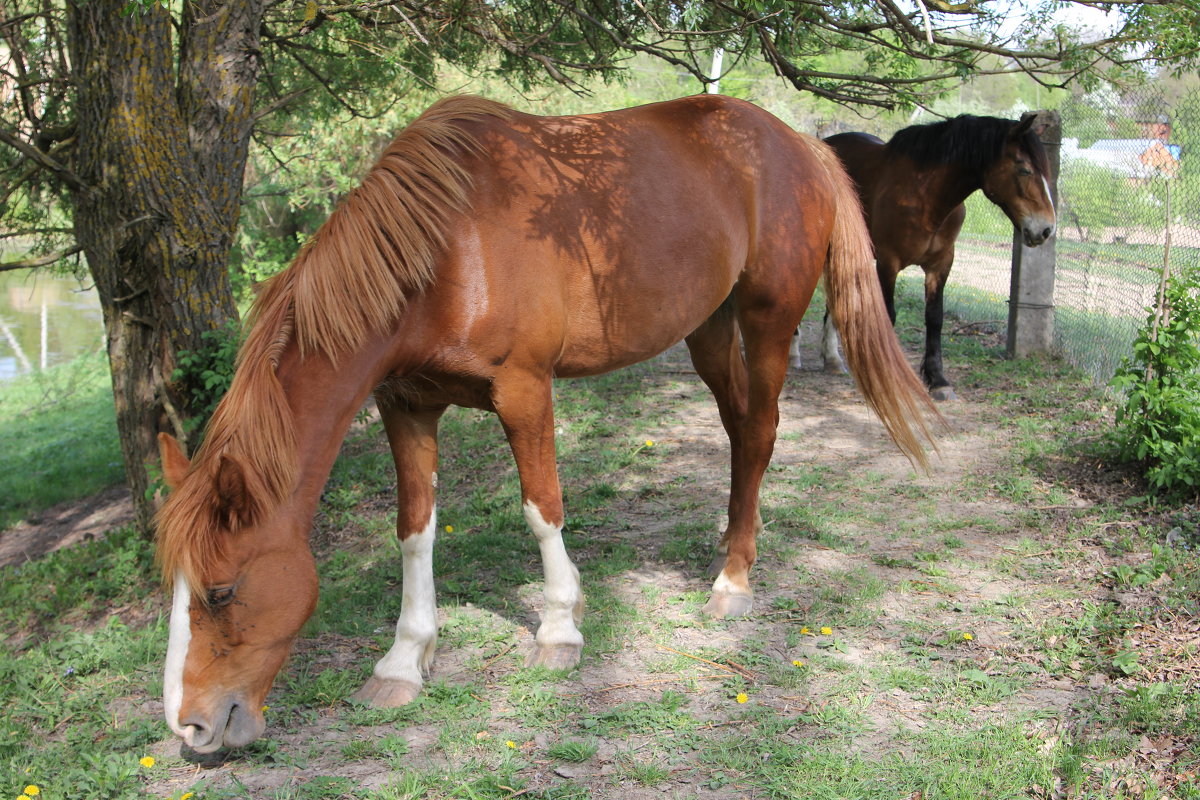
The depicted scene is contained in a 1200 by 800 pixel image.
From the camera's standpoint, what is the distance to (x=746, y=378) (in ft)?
14.1

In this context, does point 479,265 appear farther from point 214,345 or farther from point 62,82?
point 62,82

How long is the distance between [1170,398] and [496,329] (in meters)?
3.39

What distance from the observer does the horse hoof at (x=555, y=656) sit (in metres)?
3.33

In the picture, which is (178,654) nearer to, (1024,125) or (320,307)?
(320,307)

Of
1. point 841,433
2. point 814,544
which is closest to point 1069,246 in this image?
point 841,433

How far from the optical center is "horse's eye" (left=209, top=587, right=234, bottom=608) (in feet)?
8.47

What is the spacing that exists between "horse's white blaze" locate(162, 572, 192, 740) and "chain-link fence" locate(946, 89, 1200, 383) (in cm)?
532

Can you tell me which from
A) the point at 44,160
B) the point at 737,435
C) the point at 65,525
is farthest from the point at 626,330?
the point at 65,525

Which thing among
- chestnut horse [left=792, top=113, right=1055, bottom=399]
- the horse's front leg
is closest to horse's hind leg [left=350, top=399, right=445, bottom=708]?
the horse's front leg

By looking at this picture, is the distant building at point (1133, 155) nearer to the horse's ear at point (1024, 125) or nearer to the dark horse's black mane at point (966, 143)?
the dark horse's black mane at point (966, 143)

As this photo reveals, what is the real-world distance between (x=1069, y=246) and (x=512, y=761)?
6.84 meters

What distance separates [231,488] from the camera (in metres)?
2.54

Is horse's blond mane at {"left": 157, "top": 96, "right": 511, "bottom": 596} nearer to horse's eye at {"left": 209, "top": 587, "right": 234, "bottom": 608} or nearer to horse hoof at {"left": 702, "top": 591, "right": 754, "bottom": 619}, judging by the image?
horse's eye at {"left": 209, "top": 587, "right": 234, "bottom": 608}

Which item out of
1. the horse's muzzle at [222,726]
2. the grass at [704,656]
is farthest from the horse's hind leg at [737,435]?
the horse's muzzle at [222,726]
